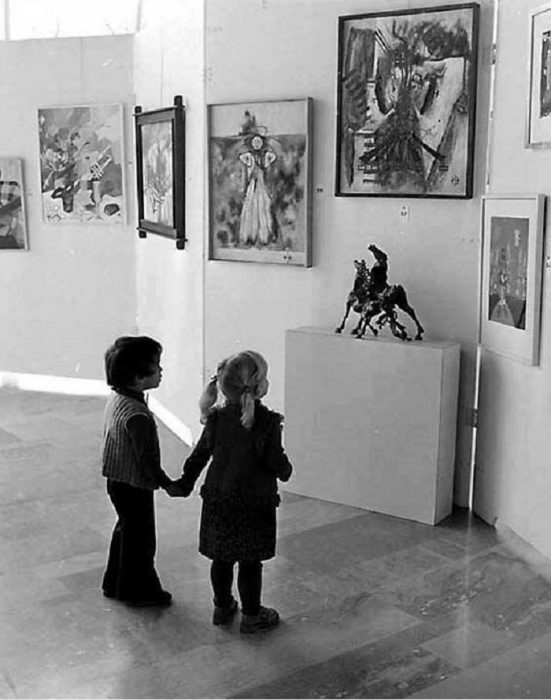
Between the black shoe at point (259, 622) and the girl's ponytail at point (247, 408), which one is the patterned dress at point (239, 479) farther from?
the black shoe at point (259, 622)

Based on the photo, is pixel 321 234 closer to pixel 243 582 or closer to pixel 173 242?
pixel 173 242

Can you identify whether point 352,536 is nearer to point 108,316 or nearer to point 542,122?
point 542,122

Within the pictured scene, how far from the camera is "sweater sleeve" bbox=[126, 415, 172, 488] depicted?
13.9ft

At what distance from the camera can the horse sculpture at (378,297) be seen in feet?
→ 18.4

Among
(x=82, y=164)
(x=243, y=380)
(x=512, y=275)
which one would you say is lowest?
(x=243, y=380)

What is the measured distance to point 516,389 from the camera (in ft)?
17.5

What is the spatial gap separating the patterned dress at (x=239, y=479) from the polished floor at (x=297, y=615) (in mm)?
419

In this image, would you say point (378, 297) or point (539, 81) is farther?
point (378, 297)

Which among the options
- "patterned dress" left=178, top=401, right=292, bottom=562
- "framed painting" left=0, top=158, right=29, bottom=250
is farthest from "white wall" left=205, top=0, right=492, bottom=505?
"framed painting" left=0, top=158, right=29, bottom=250

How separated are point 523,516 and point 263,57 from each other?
10.8 ft

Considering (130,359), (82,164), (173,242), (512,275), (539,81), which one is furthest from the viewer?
(82,164)

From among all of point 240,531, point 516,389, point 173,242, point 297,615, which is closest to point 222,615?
point 297,615

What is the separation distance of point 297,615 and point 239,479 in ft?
2.57

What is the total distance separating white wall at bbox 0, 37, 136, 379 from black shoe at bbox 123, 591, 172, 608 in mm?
4582
